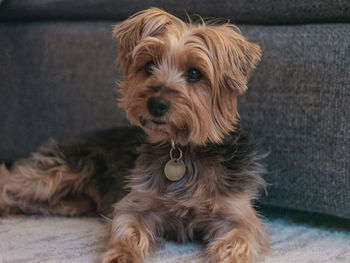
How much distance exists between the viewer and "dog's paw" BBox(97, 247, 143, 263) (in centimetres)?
160

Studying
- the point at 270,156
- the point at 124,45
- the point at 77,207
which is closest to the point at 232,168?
the point at 270,156

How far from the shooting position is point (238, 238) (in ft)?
5.63

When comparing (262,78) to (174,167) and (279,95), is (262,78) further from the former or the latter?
(174,167)

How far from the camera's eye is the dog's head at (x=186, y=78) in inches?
63.6

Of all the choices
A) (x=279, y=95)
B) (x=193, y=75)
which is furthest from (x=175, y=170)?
(x=279, y=95)

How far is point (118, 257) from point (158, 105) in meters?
0.54

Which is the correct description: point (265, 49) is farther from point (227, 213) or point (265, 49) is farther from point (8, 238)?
point (8, 238)

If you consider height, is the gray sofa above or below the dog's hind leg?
above

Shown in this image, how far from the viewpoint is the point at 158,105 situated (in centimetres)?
158

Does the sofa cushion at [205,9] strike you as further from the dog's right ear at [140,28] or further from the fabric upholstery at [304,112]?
the dog's right ear at [140,28]

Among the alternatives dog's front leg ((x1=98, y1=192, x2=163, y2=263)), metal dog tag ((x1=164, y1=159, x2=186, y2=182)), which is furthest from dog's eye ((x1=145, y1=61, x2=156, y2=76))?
dog's front leg ((x1=98, y1=192, x2=163, y2=263))

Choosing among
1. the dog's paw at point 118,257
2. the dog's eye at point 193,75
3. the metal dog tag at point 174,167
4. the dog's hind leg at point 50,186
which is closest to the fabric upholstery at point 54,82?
the dog's hind leg at point 50,186

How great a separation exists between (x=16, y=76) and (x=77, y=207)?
0.91 metres

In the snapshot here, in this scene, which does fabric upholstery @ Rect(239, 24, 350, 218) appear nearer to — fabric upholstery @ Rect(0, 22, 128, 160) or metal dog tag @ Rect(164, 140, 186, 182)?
metal dog tag @ Rect(164, 140, 186, 182)
